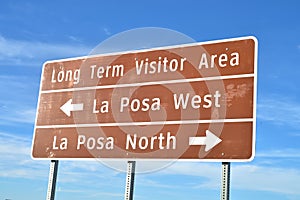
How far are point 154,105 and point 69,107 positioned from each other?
1467 millimetres

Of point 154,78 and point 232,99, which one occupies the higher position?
point 154,78

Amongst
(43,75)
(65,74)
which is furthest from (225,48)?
(43,75)

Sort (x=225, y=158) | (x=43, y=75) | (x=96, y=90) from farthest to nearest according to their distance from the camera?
(x=43, y=75) < (x=96, y=90) < (x=225, y=158)

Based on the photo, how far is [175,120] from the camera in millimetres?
5582

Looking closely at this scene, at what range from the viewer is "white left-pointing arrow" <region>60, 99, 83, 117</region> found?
21.0ft

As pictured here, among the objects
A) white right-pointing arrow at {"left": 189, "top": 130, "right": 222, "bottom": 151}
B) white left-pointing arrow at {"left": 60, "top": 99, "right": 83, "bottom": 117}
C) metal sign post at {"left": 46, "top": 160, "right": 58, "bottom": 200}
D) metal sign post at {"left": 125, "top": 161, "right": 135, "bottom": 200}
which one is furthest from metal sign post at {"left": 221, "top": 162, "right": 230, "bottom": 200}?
metal sign post at {"left": 46, "top": 160, "right": 58, "bottom": 200}

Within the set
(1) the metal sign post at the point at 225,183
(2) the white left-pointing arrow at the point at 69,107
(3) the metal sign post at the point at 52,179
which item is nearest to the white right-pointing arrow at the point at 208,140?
(1) the metal sign post at the point at 225,183

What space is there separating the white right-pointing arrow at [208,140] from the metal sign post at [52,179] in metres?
2.27

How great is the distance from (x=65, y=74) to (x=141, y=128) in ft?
5.75

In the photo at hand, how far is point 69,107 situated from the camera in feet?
21.2

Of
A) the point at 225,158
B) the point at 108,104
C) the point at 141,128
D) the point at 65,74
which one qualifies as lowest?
the point at 225,158

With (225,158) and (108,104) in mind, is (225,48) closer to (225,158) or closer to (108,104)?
(225,158)

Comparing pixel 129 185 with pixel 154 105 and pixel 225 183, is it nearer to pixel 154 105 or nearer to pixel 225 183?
pixel 154 105

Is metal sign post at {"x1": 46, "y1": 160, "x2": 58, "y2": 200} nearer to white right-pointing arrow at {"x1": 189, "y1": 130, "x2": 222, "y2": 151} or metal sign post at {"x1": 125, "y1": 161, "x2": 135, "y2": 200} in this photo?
metal sign post at {"x1": 125, "y1": 161, "x2": 135, "y2": 200}
